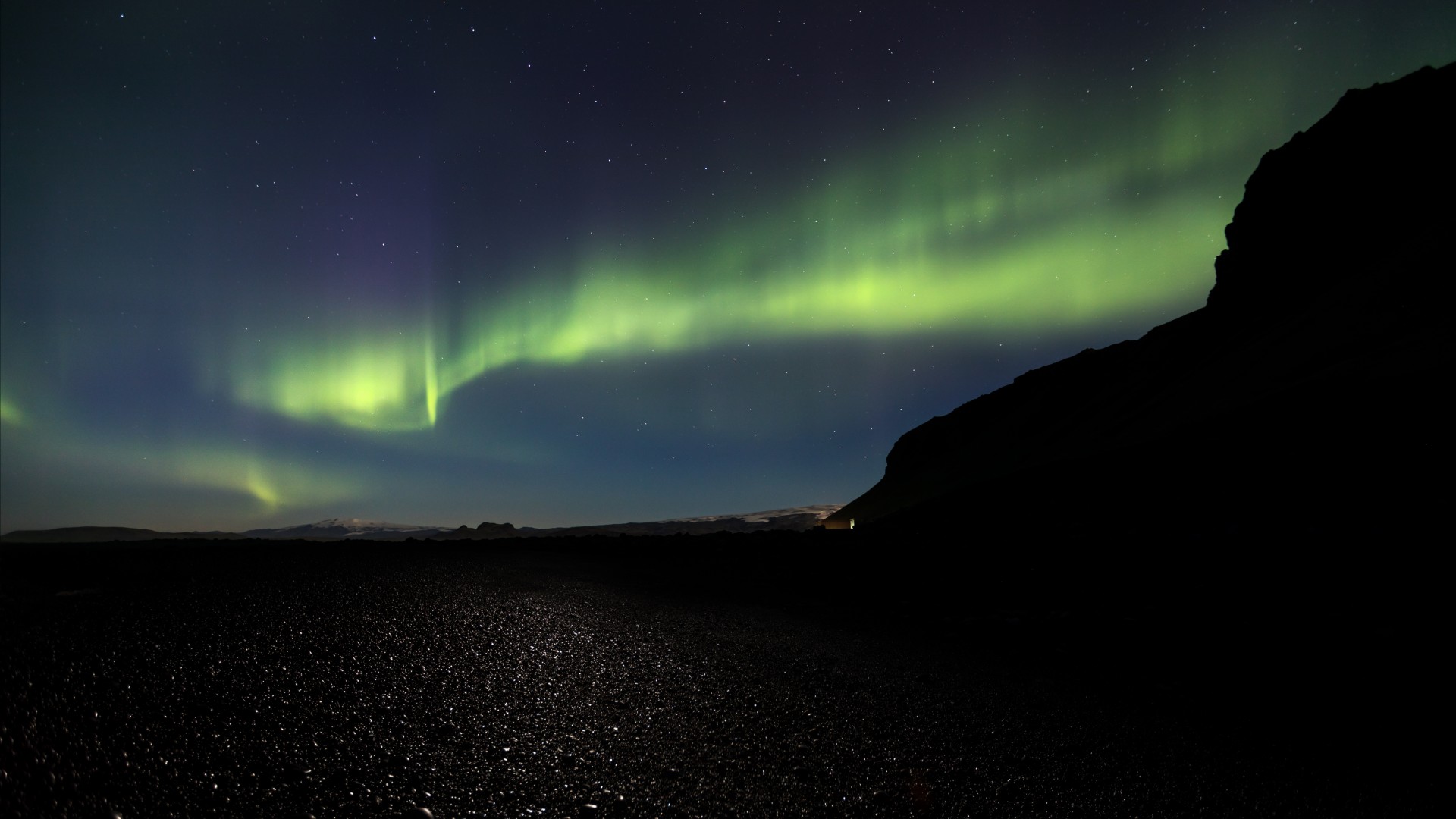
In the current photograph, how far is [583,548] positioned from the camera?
16.0 meters

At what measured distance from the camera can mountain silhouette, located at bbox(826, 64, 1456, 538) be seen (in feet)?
42.2

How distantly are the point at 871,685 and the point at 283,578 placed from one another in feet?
19.1

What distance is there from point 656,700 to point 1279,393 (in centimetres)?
2893

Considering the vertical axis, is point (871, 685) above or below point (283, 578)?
below

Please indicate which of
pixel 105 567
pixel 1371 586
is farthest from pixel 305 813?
pixel 1371 586

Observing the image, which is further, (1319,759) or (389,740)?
(1319,759)

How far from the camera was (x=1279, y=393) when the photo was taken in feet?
72.9

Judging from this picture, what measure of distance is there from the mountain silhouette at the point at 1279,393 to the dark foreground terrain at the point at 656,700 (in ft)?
18.7

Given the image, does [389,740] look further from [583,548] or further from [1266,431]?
[1266,431]

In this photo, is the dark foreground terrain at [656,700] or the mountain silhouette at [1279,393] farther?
the mountain silhouette at [1279,393]

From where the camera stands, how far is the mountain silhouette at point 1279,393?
42.2 feet

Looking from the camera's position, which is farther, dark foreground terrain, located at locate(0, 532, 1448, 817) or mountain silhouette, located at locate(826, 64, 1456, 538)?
mountain silhouette, located at locate(826, 64, 1456, 538)

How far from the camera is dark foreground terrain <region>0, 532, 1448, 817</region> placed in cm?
264

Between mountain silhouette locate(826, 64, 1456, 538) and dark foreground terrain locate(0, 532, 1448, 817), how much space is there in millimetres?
5704
